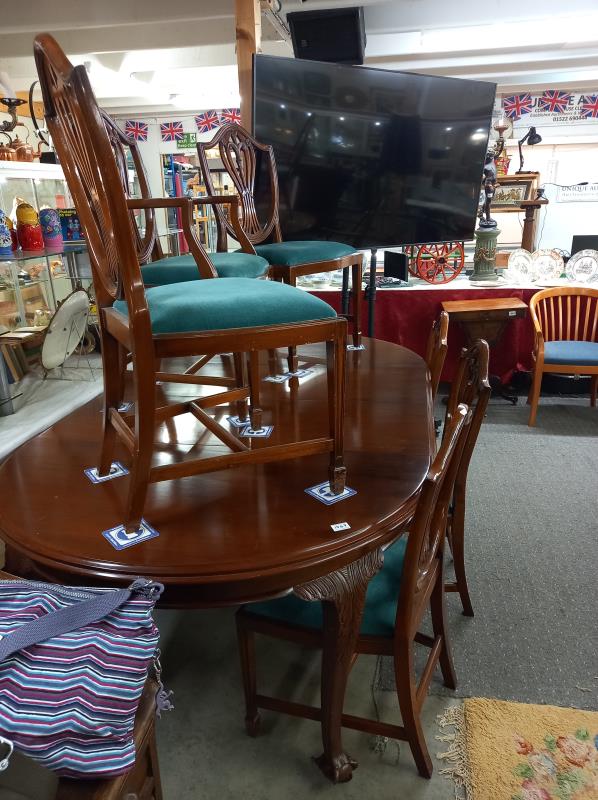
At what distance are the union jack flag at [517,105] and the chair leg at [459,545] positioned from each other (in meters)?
7.85

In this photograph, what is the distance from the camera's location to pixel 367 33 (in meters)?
5.36

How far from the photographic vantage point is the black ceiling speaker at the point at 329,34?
4.28 m

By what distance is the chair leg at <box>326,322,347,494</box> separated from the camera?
3.85 ft

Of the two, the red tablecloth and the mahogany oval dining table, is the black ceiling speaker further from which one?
the mahogany oval dining table

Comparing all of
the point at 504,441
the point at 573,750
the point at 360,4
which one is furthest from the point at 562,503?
the point at 360,4

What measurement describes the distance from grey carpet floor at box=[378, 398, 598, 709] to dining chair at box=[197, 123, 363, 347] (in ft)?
3.44

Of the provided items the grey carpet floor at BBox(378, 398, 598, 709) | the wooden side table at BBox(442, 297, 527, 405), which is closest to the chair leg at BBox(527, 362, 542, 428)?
the grey carpet floor at BBox(378, 398, 598, 709)

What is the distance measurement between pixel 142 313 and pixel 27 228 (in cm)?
168

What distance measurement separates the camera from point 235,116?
319 inches

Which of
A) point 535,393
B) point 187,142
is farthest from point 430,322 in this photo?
point 187,142

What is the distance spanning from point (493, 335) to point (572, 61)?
4.53 metres

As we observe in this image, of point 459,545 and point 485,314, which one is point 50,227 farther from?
point 485,314

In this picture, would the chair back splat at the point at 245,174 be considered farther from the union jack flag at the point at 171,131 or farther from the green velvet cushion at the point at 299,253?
the union jack flag at the point at 171,131

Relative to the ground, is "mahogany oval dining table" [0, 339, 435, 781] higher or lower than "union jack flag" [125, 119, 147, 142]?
lower
